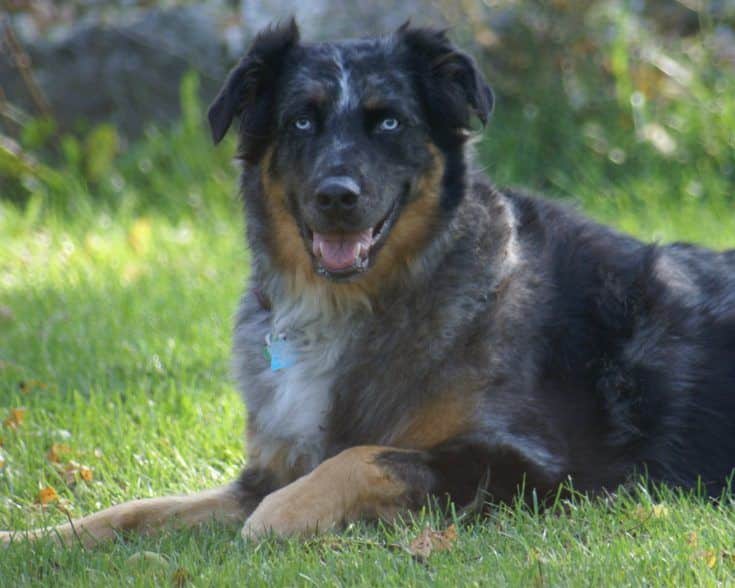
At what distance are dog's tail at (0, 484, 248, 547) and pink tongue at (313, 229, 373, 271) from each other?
3.34 ft

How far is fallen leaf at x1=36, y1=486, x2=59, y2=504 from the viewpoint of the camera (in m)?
5.38

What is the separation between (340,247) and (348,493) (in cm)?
102

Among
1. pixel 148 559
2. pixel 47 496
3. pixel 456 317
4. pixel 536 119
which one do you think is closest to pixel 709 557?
pixel 456 317

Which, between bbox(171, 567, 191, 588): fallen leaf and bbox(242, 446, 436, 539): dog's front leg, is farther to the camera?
bbox(242, 446, 436, 539): dog's front leg

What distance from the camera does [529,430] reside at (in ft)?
15.7

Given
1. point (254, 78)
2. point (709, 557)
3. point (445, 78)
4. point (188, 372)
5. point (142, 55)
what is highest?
point (445, 78)

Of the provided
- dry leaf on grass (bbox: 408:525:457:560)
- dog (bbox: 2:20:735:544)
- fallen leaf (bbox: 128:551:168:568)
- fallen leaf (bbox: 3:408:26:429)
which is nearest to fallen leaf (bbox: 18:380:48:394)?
fallen leaf (bbox: 3:408:26:429)

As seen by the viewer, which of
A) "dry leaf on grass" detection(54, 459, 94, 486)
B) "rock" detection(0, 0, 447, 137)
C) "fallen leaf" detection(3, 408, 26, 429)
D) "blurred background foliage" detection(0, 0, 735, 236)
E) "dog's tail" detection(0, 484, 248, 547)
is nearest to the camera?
"dog's tail" detection(0, 484, 248, 547)

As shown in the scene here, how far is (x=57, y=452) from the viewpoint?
5809 millimetres

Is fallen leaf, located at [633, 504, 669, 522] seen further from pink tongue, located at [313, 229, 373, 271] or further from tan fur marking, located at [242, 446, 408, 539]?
pink tongue, located at [313, 229, 373, 271]

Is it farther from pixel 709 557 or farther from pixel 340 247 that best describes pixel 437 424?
pixel 709 557

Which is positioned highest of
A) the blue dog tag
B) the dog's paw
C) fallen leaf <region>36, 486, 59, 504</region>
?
the blue dog tag

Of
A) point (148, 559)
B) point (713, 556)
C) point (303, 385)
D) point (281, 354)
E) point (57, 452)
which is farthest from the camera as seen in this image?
point (57, 452)

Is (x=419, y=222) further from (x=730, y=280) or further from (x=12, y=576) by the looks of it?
(x=12, y=576)
